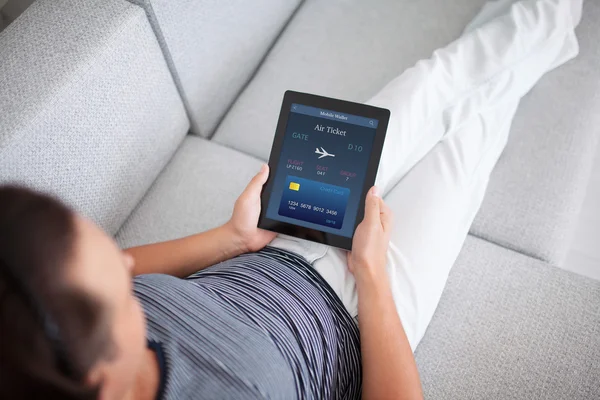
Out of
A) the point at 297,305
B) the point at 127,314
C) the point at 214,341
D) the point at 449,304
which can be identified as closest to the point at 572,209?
the point at 449,304

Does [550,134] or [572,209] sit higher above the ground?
[550,134]

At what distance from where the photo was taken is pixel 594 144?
1155 millimetres

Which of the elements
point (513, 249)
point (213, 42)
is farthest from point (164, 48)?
point (513, 249)

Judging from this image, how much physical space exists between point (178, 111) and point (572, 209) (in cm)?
97

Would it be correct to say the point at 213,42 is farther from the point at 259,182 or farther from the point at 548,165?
the point at 548,165

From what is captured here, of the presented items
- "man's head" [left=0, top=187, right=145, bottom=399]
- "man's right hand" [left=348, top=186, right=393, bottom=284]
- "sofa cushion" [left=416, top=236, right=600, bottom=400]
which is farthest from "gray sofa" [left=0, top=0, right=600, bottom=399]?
"man's head" [left=0, top=187, right=145, bottom=399]

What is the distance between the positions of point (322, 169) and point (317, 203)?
67 mm

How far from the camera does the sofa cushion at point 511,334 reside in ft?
2.91

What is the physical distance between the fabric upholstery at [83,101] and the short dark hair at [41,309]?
46 centimetres

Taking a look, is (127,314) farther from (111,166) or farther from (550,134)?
(550,134)

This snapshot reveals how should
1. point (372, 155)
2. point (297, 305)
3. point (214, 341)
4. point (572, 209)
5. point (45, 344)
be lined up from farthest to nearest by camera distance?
point (572, 209) → point (372, 155) → point (297, 305) → point (214, 341) → point (45, 344)

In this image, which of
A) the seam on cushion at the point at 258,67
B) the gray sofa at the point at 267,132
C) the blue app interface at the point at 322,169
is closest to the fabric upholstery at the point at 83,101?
the gray sofa at the point at 267,132

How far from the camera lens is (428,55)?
132 cm

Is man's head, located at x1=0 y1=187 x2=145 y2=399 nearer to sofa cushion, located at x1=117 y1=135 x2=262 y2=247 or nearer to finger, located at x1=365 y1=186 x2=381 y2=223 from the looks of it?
finger, located at x1=365 y1=186 x2=381 y2=223
